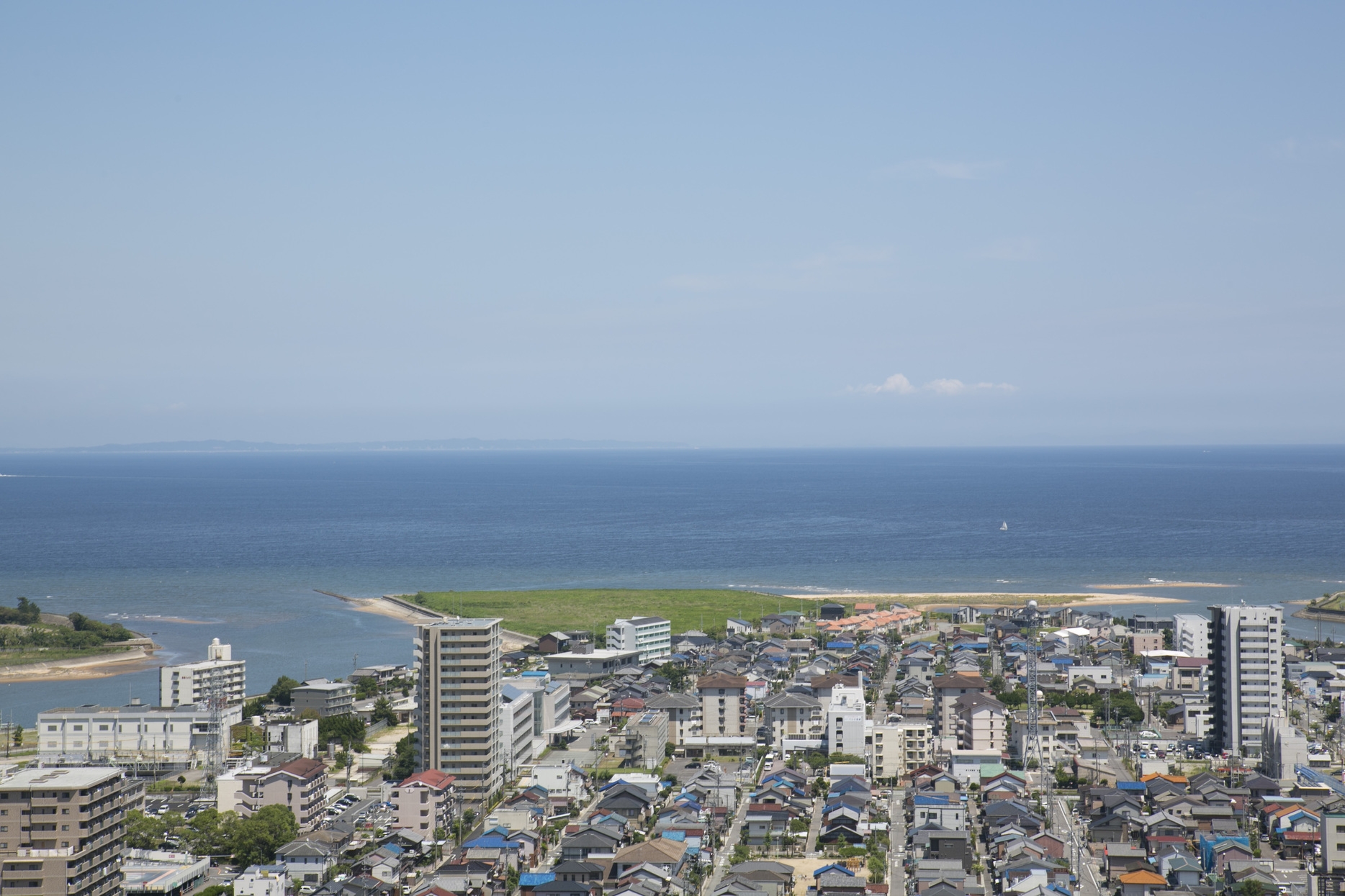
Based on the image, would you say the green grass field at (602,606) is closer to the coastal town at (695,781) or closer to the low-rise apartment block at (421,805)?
the coastal town at (695,781)

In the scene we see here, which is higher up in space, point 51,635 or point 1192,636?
point 1192,636

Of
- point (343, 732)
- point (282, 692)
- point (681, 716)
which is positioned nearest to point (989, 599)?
point (681, 716)

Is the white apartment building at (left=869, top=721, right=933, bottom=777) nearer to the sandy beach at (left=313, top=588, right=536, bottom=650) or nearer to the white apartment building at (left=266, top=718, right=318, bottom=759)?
the white apartment building at (left=266, top=718, right=318, bottom=759)

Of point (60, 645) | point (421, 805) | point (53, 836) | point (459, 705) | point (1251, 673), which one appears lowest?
point (60, 645)

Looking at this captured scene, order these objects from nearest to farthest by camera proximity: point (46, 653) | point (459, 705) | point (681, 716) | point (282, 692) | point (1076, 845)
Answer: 1. point (1076, 845)
2. point (459, 705)
3. point (681, 716)
4. point (282, 692)
5. point (46, 653)

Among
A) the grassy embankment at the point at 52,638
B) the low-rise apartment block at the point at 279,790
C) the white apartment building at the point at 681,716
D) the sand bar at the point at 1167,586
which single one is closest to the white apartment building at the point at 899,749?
the white apartment building at the point at 681,716

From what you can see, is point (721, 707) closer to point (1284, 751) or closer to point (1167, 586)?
point (1284, 751)
